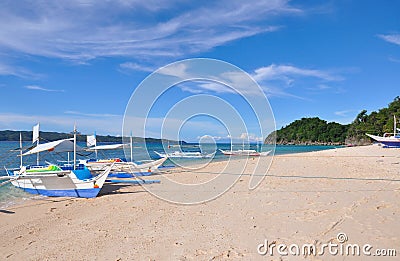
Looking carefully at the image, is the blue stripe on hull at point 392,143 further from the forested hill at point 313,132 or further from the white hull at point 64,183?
the forested hill at point 313,132

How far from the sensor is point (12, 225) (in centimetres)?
737

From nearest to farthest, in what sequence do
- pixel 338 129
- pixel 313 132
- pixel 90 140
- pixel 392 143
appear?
pixel 90 140 → pixel 392 143 → pixel 338 129 → pixel 313 132

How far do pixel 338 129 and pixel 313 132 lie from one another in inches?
403

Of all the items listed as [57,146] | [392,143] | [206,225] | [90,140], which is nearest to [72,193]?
[57,146]

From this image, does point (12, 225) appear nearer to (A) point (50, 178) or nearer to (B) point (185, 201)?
(A) point (50, 178)

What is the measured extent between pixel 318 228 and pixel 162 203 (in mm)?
4737

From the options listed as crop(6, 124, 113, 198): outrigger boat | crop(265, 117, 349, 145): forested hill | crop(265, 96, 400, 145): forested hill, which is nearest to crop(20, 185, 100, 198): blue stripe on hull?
crop(6, 124, 113, 198): outrigger boat

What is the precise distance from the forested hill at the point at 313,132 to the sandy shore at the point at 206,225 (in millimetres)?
116114

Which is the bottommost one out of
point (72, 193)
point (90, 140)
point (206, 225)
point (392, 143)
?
point (72, 193)

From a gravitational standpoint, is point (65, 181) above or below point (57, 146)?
below

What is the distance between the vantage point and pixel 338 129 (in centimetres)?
12231

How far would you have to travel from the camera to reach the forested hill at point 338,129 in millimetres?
76106

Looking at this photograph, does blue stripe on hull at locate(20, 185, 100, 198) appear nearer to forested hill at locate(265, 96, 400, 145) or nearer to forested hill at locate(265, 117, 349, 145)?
forested hill at locate(265, 96, 400, 145)

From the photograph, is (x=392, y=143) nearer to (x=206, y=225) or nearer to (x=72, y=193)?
(x=72, y=193)
